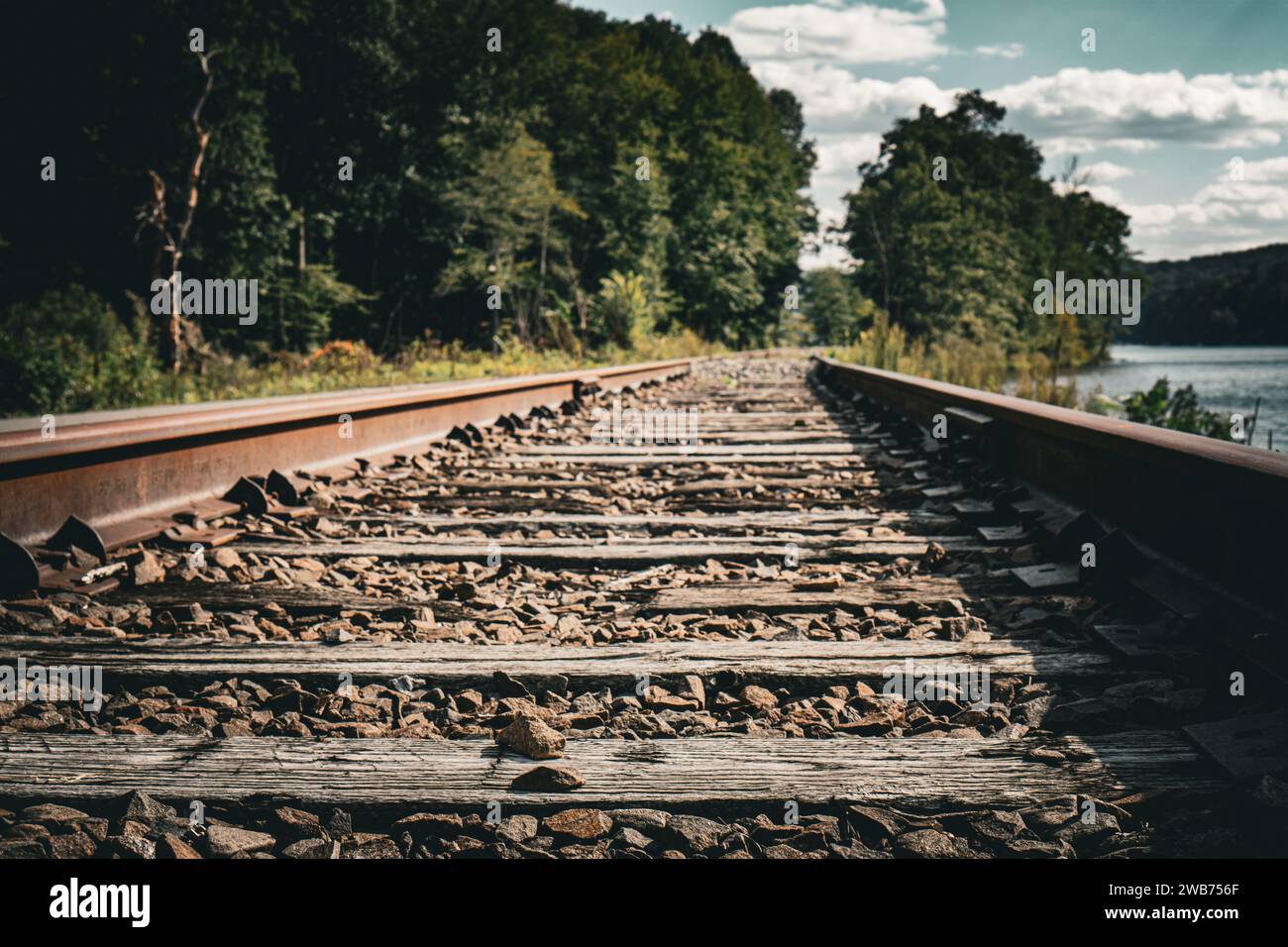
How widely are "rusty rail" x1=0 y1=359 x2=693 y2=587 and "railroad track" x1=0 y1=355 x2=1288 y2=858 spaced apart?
0.06 ft

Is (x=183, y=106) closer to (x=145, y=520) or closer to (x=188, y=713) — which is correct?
(x=145, y=520)

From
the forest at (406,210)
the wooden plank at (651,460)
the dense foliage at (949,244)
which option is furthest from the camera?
the dense foliage at (949,244)

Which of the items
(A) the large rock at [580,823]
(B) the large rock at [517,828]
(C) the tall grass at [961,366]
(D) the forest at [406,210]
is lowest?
(B) the large rock at [517,828]

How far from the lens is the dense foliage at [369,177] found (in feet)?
59.8

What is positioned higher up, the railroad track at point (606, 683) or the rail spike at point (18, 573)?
the rail spike at point (18, 573)

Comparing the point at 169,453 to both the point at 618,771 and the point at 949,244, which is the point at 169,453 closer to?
the point at 618,771

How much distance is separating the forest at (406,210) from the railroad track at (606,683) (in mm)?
6912

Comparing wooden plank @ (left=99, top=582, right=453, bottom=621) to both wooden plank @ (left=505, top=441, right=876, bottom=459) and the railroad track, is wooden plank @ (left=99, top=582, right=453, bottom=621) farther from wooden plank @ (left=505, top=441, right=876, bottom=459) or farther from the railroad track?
wooden plank @ (left=505, top=441, right=876, bottom=459)

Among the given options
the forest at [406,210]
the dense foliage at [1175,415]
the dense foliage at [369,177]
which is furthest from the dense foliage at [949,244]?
the dense foliage at [1175,415]

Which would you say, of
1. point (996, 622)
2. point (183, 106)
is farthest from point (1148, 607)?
point (183, 106)

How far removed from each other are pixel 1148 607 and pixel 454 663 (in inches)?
59.9

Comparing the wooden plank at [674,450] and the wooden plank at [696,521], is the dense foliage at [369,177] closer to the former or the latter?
the wooden plank at [674,450]

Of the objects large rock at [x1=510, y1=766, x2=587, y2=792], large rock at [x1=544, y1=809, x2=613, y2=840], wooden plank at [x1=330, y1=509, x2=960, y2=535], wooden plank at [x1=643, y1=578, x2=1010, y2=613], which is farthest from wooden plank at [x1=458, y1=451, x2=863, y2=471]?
large rock at [x1=544, y1=809, x2=613, y2=840]

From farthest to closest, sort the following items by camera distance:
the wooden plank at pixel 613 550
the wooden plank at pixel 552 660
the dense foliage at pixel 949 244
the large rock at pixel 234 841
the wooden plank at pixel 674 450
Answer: the dense foliage at pixel 949 244 < the wooden plank at pixel 674 450 < the wooden plank at pixel 613 550 < the wooden plank at pixel 552 660 < the large rock at pixel 234 841
